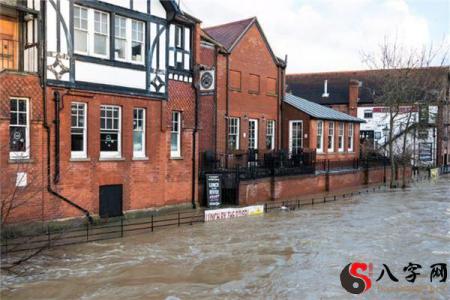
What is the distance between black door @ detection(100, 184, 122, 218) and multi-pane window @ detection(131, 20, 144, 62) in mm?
4815

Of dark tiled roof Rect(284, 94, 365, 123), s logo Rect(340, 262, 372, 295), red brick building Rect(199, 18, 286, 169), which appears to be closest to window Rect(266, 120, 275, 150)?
red brick building Rect(199, 18, 286, 169)

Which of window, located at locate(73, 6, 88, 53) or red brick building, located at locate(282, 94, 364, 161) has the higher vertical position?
window, located at locate(73, 6, 88, 53)

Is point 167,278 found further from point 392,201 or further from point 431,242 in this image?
point 392,201

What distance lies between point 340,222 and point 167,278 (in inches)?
368

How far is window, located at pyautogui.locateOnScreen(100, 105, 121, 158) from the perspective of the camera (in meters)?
16.7

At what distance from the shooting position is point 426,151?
49562 mm

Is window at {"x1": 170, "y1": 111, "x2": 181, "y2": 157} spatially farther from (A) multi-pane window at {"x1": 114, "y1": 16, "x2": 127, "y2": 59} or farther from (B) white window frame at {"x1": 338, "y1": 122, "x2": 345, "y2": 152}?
(B) white window frame at {"x1": 338, "y1": 122, "x2": 345, "y2": 152}

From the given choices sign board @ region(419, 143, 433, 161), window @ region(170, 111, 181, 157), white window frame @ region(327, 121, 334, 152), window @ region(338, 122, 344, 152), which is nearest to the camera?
window @ region(170, 111, 181, 157)

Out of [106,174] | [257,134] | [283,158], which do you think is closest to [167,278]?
[106,174]

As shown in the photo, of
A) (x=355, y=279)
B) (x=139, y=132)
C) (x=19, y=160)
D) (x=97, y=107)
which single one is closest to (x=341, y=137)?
(x=139, y=132)

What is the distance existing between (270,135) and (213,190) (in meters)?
10.7

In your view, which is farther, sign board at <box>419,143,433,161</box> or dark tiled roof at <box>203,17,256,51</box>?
sign board at <box>419,143,433,161</box>

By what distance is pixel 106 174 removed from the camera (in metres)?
16.6

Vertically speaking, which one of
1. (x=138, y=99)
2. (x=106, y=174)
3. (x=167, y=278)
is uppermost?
(x=138, y=99)
